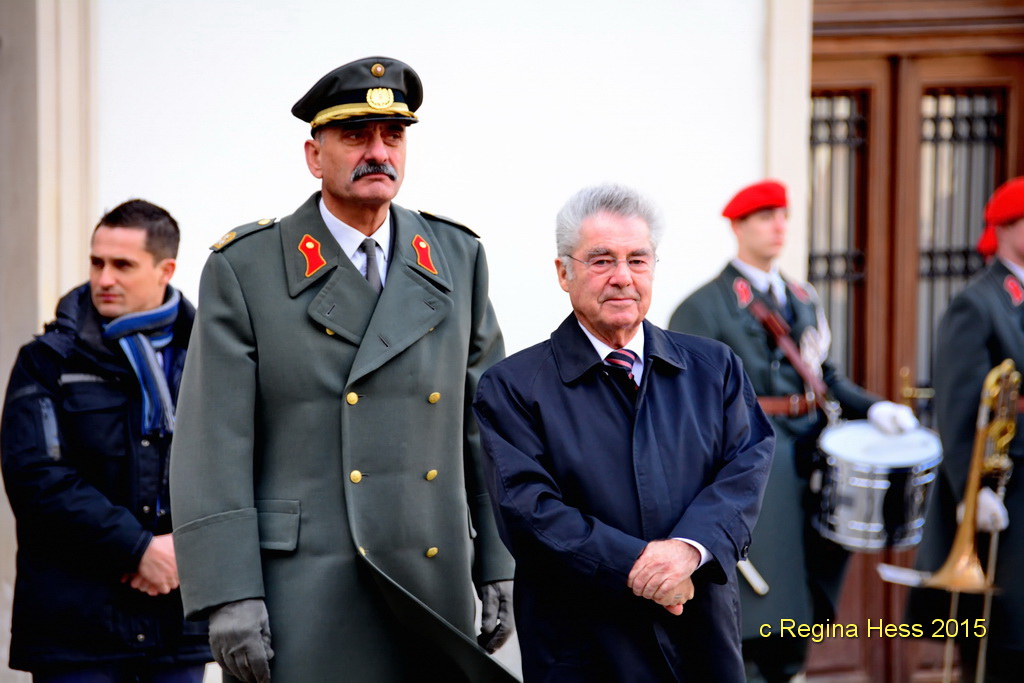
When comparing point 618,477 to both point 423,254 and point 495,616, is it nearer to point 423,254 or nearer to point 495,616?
point 495,616

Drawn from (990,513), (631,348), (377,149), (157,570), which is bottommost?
(990,513)

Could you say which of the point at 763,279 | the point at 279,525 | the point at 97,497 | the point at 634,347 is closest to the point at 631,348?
A: the point at 634,347

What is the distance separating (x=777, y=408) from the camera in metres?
5.38

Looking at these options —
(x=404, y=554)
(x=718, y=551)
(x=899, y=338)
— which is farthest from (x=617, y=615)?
(x=899, y=338)

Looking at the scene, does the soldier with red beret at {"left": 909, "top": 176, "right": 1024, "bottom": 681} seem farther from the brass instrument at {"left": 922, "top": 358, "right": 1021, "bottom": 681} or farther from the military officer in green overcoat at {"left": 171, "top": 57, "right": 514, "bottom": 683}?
the military officer in green overcoat at {"left": 171, "top": 57, "right": 514, "bottom": 683}

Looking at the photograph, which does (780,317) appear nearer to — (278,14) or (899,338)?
(899,338)

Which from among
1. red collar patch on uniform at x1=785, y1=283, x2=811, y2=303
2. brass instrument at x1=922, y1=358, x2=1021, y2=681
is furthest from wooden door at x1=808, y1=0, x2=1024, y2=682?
brass instrument at x1=922, y1=358, x2=1021, y2=681

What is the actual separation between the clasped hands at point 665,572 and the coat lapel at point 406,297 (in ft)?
2.60

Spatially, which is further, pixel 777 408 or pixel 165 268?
pixel 777 408

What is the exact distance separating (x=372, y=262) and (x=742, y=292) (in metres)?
2.41

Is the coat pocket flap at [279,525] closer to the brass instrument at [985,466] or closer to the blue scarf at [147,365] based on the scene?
the blue scarf at [147,365]

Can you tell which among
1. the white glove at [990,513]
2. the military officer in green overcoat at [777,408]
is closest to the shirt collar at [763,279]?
the military officer in green overcoat at [777,408]

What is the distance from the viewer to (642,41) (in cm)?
578

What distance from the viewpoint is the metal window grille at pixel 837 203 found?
6.38 meters
